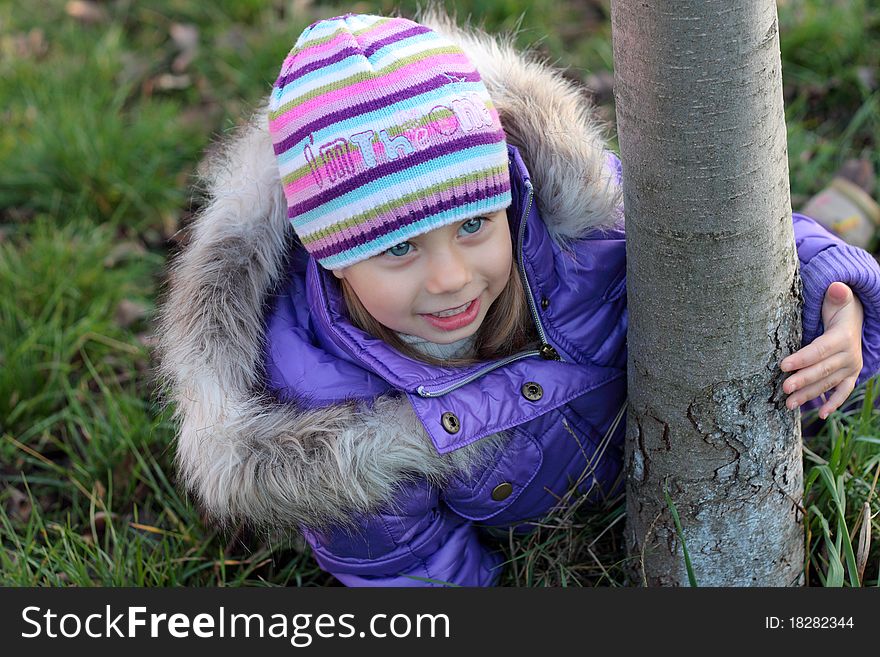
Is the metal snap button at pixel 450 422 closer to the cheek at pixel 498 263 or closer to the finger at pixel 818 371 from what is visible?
the cheek at pixel 498 263

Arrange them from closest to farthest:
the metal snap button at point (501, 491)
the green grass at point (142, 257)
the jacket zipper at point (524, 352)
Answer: the jacket zipper at point (524, 352) → the metal snap button at point (501, 491) → the green grass at point (142, 257)

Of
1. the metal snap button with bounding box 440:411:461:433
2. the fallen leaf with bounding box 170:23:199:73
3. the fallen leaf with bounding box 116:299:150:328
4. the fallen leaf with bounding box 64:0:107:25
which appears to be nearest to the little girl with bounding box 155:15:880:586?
the metal snap button with bounding box 440:411:461:433

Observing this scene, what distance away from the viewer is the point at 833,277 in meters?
1.97

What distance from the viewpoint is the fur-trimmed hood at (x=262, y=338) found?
204 centimetres

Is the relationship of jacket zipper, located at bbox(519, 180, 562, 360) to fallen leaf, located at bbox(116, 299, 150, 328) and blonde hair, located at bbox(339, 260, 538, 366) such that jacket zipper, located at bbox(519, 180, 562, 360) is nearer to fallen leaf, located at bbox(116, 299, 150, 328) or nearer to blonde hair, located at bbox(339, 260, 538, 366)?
blonde hair, located at bbox(339, 260, 538, 366)

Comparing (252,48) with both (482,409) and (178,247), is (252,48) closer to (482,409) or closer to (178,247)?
(178,247)

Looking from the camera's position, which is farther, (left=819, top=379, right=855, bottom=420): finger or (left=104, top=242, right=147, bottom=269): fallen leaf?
(left=104, top=242, right=147, bottom=269): fallen leaf

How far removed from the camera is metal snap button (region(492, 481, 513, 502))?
2189mm

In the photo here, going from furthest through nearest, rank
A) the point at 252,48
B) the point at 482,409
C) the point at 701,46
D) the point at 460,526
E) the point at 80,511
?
the point at 252,48, the point at 80,511, the point at 460,526, the point at 482,409, the point at 701,46

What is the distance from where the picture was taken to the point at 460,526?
7.66ft

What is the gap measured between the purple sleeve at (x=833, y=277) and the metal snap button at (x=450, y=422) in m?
0.73

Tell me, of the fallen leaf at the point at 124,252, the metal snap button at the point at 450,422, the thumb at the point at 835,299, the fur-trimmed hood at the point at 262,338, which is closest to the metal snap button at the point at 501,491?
the fur-trimmed hood at the point at 262,338

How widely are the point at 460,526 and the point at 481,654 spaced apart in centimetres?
38

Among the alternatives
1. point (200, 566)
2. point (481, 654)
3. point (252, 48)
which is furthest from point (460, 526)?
point (252, 48)
